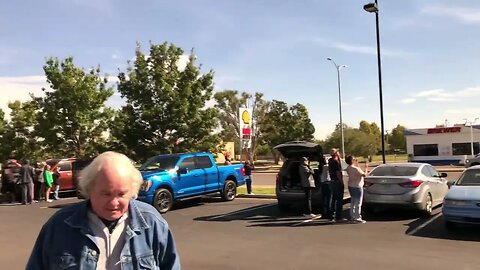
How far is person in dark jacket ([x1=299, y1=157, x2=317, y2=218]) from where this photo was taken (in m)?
12.6

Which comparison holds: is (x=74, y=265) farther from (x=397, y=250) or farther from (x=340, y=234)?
(x=340, y=234)

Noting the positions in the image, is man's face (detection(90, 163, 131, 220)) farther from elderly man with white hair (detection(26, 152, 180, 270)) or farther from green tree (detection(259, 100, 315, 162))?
green tree (detection(259, 100, 315, 162))

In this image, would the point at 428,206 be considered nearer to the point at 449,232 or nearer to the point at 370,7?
the point at 449,232

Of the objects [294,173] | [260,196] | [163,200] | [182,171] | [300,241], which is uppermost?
[182,171]

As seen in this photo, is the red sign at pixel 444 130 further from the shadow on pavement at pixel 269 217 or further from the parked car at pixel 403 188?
the shadow on pavement at pixel 269 217

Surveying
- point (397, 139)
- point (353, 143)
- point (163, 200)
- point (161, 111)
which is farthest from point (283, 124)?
point (397, 139)

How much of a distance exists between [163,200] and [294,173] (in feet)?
13.4

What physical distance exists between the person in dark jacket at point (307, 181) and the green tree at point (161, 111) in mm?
14407

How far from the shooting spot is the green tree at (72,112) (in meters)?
28.3

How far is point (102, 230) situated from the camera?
2488 millimetres

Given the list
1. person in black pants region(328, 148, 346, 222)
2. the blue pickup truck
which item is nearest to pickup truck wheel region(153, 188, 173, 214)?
the blue pickup truck

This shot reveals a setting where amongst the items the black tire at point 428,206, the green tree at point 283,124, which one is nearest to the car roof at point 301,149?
the black tire at point 428,206

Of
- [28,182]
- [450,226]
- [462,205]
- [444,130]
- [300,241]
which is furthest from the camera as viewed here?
[444,130]

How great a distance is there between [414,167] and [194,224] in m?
5.99
